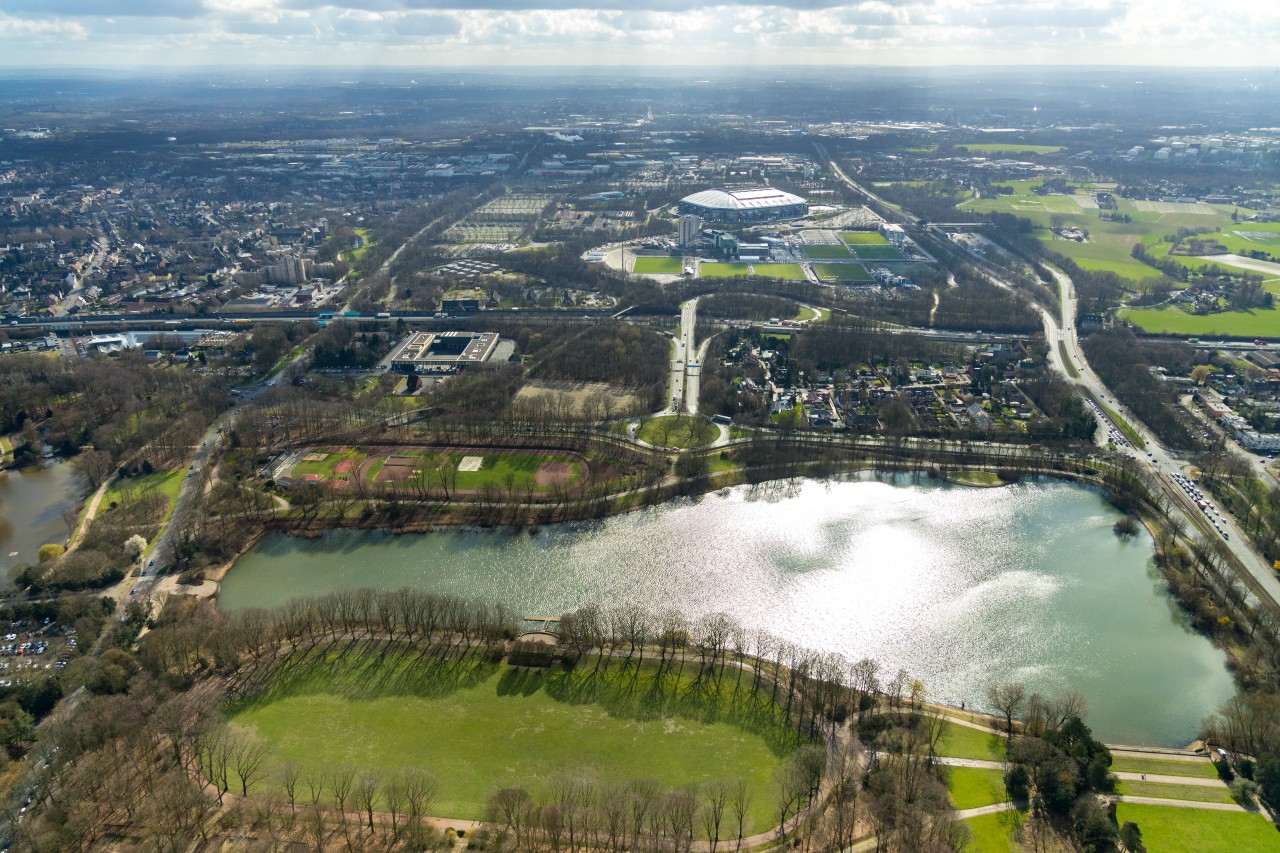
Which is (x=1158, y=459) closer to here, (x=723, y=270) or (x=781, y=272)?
(x=781, y=272)

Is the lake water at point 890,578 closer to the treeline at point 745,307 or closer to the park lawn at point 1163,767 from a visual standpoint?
the park lawn at point 1163,767

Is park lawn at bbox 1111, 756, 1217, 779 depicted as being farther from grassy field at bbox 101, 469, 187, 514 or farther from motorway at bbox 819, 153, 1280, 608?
grassy field at bbox 101, 469, 187, 514

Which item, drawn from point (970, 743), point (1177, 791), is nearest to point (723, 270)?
point (970, 743)

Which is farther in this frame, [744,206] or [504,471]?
Result: [744,206]

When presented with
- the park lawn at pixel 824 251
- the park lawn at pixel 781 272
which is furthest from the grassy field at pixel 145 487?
the park lawn at pixel 824 251

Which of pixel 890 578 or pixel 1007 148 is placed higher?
pixel 1007 148

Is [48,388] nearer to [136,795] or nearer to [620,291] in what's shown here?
[136,795]
